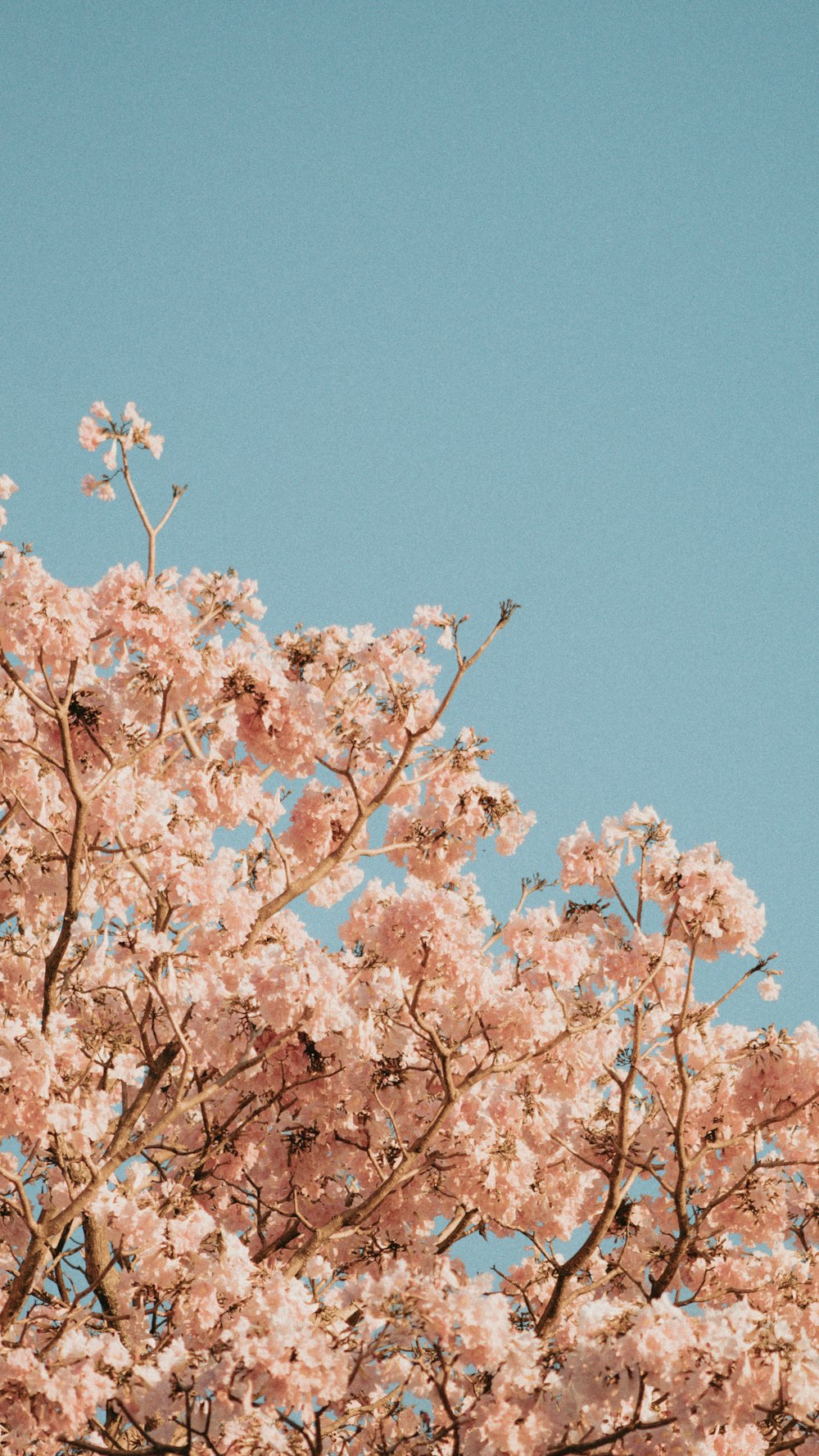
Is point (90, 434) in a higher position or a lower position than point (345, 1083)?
higher

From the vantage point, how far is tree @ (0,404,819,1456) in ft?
21.9

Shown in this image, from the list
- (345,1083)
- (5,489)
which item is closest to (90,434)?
(5,489)

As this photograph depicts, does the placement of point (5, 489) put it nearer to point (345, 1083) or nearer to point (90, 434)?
point (90, 434)

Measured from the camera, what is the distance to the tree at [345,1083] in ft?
21.9

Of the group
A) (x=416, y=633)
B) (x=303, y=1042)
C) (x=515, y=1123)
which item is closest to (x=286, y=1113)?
(x=303, y=1042)

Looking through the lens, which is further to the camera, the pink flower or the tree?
the pink flower

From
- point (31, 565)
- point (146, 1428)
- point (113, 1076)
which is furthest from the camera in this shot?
point (113, 1076)

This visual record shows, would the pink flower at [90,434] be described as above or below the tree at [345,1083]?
above

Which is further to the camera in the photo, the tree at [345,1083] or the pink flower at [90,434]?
the pink flower at [90,434]

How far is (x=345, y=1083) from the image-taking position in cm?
929

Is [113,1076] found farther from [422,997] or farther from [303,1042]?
[422,997]

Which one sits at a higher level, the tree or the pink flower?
the pink flower

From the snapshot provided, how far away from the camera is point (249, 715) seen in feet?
30.9

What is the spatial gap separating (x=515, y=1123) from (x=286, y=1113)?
1.66 meters
